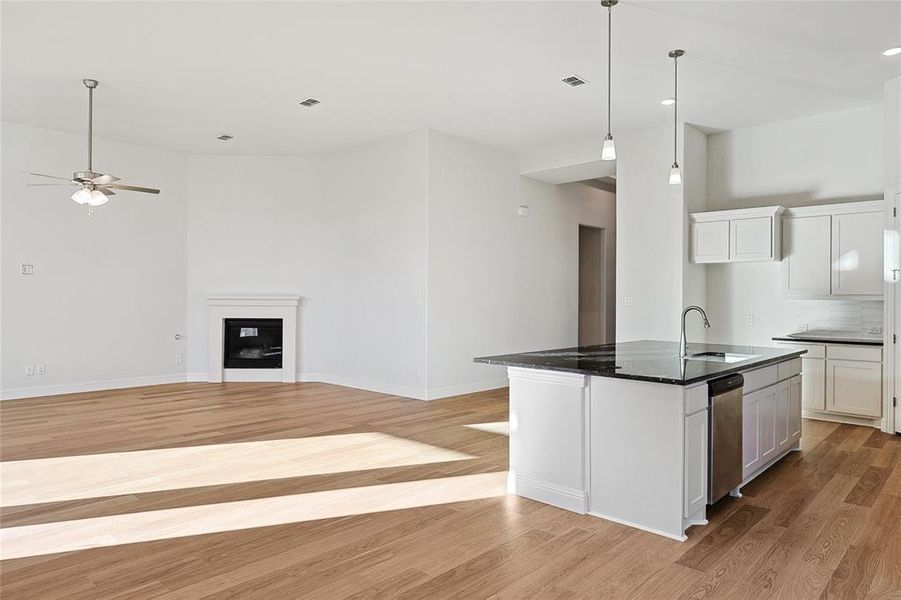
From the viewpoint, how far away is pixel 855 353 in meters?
5.50

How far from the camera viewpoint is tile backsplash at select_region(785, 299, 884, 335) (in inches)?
227

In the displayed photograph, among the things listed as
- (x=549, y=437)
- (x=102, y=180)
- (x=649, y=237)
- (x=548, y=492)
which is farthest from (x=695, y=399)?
(x=102, y=180)

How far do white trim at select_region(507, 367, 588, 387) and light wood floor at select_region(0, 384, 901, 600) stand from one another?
0.73m

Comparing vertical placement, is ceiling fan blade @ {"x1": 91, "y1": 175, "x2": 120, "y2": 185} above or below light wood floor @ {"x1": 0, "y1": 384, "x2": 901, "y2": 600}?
above

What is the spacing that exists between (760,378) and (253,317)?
21.1ft

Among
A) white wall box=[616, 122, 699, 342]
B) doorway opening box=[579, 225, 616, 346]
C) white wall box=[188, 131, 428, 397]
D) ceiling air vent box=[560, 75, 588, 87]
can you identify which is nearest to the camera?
ceiling air vent box=[560, 75, 588, 87]

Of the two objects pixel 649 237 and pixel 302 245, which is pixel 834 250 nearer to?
pixel 649 237

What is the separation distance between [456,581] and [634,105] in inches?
192

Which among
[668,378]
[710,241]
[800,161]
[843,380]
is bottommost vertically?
[843,380]

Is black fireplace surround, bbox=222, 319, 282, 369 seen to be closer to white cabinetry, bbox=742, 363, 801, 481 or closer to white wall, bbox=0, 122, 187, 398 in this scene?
white wall, bbox=0, 122, 187, 398

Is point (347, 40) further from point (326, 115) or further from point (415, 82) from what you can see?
point (326, 115)

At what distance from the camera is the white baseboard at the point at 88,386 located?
671cm

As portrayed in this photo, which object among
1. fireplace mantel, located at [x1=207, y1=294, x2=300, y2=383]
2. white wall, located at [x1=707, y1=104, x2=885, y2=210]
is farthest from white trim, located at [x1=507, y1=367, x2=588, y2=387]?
fireplace mantel, located at [x1=207, y1=294, x2=300, y2=383]

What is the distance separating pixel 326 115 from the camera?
6.27 metres
